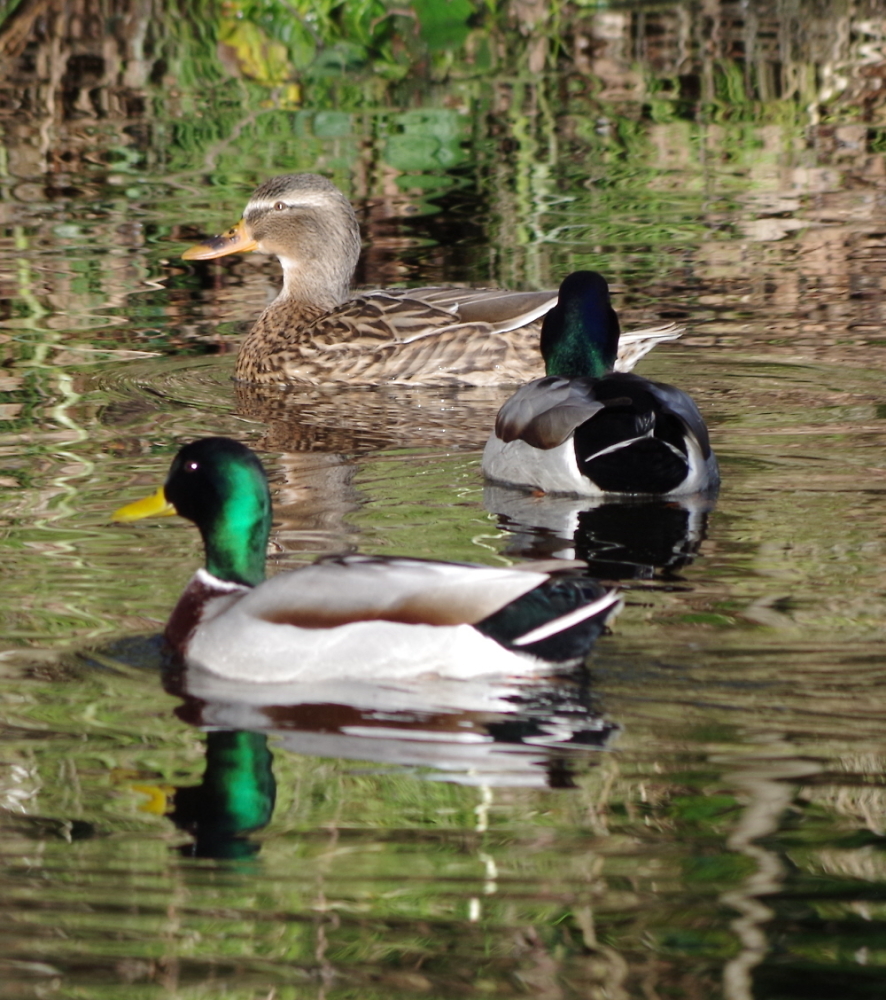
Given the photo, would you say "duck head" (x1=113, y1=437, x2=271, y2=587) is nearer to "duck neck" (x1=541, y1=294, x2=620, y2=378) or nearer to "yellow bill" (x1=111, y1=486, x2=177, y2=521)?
"yellow bill" (x1=111, y1=486, x2=177, y2=521)

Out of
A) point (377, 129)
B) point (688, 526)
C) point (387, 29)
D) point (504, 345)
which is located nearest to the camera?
point (688, 526)

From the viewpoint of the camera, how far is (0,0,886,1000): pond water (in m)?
3.88

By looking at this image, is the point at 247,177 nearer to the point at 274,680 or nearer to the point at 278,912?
the point at 274,680

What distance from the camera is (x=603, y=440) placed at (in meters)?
7.19

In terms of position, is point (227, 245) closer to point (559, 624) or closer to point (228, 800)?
point (559, 624)

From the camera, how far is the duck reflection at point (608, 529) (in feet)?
21.1

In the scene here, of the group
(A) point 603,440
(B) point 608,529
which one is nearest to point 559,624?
(B) point 608,529

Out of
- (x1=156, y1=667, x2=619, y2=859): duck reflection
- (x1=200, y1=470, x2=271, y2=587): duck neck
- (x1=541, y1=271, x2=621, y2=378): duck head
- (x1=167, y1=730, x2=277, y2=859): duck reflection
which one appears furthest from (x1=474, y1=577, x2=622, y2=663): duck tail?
(x1=541, y1=271, x2=621, y2=378): duck head

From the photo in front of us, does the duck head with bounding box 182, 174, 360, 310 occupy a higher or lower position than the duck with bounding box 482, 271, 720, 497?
higher

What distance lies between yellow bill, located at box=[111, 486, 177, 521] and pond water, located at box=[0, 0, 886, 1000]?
0.30 m

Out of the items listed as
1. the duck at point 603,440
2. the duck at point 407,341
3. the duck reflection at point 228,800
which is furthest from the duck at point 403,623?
the duck at point 407,341

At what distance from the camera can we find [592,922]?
3875 mm

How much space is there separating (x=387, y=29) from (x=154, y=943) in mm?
15723

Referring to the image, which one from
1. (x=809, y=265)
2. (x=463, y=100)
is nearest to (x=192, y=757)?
(x=809, y=265)
